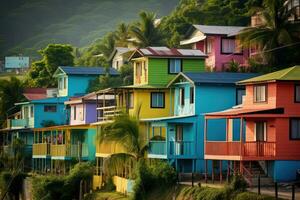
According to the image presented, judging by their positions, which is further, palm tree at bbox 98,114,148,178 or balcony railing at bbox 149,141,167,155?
palm tree at bbox 98,114,148,178

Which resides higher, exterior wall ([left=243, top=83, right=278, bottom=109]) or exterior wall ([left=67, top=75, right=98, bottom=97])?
exterior wall ([left=67, top=75, right=98, bottom=97])

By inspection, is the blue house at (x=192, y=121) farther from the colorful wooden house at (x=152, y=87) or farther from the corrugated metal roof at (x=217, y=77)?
the colorful wooden house at (x=152, y=87)

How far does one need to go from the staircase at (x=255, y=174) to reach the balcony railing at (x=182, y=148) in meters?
6.67

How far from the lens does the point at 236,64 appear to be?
78125 mm

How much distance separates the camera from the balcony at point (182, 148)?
6130 centimetres

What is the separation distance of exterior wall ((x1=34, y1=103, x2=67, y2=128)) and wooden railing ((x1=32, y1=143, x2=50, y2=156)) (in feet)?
26.5

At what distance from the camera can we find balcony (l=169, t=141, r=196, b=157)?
2414 inches

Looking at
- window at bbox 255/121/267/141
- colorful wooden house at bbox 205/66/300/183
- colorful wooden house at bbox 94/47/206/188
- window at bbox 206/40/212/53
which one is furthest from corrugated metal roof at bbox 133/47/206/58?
window at bbox 255/121/267/141

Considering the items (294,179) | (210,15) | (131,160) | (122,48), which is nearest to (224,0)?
(210,15)

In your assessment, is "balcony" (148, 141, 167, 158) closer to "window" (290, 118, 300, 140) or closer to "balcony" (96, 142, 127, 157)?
"balcony" (96, 142, 127, 157)

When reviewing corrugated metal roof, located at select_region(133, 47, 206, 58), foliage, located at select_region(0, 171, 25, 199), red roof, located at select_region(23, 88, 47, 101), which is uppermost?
corrugated metal roof, located at select_region(133, 47, 206, 58)

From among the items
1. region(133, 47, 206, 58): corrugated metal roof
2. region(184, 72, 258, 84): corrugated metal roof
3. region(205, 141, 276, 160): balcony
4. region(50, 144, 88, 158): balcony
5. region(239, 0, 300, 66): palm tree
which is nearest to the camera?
region(205, 141, 276, 160): balcony

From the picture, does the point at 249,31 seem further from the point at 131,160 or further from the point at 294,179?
the point at 294,179

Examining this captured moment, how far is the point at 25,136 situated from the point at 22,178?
1804cm
